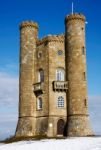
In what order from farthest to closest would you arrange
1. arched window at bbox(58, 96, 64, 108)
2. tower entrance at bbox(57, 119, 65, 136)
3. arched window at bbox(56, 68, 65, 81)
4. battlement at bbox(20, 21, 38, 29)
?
battlement at bbox(20, 21, 38, 29) → arched window at bbox(56, 68, 65, 81) → arched window at bbox(58, 96, 64, 108) → tower entrance at bbox(57, 119, 65, 136)

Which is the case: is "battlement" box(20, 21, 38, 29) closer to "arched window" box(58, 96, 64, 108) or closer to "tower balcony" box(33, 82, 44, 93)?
"tower balcony" box(33, 82, 44, 93)

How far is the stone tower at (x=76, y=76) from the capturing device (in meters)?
55.6

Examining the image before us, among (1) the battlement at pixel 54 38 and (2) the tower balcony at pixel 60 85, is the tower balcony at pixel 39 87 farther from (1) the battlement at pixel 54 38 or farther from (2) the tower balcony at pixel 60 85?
(1) the battlement at pixel 54 38

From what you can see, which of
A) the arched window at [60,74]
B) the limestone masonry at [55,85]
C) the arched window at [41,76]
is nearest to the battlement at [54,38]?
the limestone masonry at [55,85]

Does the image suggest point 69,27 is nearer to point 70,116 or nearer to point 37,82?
point 37,82

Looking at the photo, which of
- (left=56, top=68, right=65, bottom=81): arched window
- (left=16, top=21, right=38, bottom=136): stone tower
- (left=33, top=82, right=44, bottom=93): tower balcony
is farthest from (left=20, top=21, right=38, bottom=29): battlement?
(left=33, top=82, right=44, bottom=93): tower balcony

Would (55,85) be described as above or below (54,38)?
below

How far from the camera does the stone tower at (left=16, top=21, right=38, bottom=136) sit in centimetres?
5857

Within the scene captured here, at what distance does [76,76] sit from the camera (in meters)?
56.8

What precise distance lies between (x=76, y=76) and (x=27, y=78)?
8.00 meters

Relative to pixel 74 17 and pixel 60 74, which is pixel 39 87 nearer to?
pixel 60 74

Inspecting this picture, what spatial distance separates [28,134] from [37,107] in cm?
442

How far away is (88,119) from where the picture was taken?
56.7 metres

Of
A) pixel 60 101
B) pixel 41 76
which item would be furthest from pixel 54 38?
pixel 60 101
